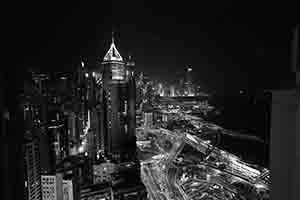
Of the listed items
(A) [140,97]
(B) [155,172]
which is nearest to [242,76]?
(A) [140,97]

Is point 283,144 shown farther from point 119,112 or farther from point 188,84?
point 119,112

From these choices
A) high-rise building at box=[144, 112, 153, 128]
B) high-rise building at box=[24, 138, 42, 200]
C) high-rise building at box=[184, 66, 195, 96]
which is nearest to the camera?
high-rise building at box=[24, 138, 42, 200]

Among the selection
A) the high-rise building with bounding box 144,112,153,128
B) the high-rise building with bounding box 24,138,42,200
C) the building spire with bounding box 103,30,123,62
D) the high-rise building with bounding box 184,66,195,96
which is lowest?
the high-rise building with bounding box 24,138,42,200

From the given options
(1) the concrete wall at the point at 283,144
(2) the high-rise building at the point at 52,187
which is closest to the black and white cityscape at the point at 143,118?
(2) the high-rise building at the point at 52,187

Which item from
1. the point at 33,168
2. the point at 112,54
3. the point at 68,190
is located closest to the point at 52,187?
the point at 68,190

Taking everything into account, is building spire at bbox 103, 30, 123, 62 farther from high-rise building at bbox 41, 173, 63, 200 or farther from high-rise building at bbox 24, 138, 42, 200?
high-rise building at bbox 41, 173, 63, 200

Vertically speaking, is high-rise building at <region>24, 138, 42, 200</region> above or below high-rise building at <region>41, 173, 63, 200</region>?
above

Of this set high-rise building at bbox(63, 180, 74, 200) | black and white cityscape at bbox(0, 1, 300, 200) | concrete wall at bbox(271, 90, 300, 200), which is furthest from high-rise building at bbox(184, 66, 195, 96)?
concrete wall at bbox(271, 90, 300, 200)
